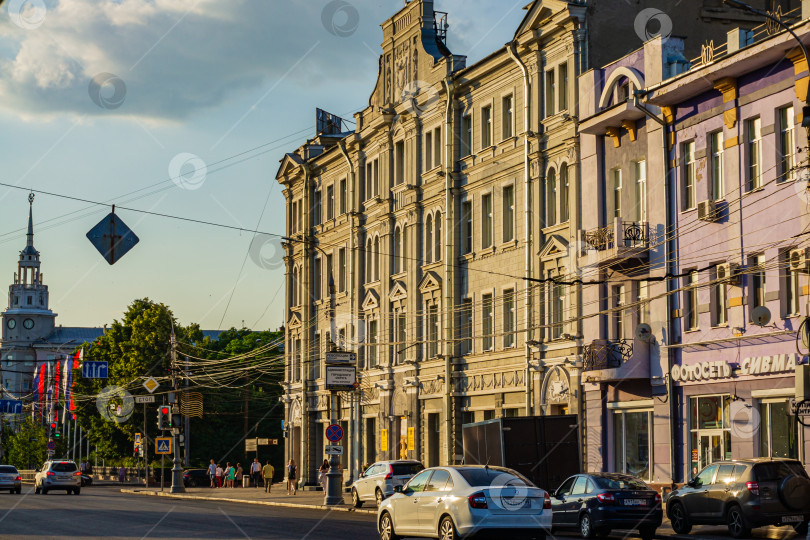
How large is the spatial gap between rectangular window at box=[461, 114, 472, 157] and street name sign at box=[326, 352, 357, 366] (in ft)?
31.3

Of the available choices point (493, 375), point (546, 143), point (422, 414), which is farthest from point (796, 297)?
point (422, 414)

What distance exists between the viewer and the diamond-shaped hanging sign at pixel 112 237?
2627 centimetres

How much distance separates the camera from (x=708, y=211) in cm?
3378

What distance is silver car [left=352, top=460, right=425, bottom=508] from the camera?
39406 millimetres

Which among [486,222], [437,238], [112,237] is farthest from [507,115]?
[112,237]

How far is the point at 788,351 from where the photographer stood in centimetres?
3102

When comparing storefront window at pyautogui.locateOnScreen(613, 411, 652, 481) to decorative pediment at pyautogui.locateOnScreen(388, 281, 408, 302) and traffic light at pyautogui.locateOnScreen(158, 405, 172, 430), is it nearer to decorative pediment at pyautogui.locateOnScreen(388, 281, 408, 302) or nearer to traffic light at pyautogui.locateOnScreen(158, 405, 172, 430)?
decorative pediment at pyautogui.locateOnScreen(388, 281, 408, 302)

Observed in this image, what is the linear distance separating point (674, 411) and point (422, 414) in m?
17.4

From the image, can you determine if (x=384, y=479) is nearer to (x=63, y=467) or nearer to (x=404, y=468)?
(x=404, y=468)

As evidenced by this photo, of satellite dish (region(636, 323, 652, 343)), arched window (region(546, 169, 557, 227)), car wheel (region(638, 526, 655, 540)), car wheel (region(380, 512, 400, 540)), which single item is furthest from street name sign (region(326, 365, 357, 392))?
car wheel (region(380, 512, 400, 540))

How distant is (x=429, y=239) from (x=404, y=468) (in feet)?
44.2

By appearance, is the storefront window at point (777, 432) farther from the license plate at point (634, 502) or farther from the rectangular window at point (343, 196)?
the rectangular window at point (343, 196)

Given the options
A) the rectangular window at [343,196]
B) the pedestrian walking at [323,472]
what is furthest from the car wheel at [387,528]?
the rectangular window at [343,196]

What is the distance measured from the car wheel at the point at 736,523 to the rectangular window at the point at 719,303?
9015mm
